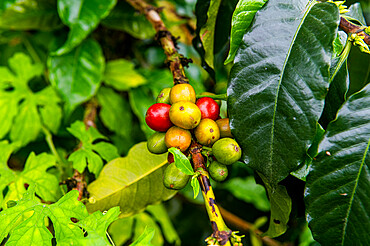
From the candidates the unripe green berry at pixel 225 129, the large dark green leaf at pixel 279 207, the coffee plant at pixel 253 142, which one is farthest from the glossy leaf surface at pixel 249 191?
the unripe green berry at pixel 225 129

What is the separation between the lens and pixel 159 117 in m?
0.72

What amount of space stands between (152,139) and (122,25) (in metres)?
0.83

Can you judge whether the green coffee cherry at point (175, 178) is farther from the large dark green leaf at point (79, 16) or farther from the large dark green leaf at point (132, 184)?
the large dark green leaf at point (79, 16)

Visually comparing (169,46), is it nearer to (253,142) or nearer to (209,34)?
(209,34)

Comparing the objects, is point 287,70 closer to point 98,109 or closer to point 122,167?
point 122,167

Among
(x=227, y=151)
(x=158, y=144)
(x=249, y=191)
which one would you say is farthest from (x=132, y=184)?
(x=249, y=191)

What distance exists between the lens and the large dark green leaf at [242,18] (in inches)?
29.1

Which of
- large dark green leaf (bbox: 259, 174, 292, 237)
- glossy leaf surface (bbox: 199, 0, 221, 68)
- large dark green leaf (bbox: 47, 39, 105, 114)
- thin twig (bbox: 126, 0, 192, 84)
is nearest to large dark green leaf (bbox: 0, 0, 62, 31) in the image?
large dark green leaf (bbox: 47, 39, 105, 114)

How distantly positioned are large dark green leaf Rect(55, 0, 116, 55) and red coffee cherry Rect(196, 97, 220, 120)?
2.09ft

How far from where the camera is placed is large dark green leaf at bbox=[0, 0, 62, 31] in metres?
1.36

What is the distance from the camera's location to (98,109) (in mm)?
1441

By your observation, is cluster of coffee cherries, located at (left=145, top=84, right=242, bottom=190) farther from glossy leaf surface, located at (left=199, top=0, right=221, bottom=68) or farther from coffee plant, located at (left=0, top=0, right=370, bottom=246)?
glossy leaf surface, located at (left=199, top=0, right=221, bottom=68)

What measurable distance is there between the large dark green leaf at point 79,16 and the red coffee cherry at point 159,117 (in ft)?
1.97

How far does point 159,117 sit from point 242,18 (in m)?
0.28
